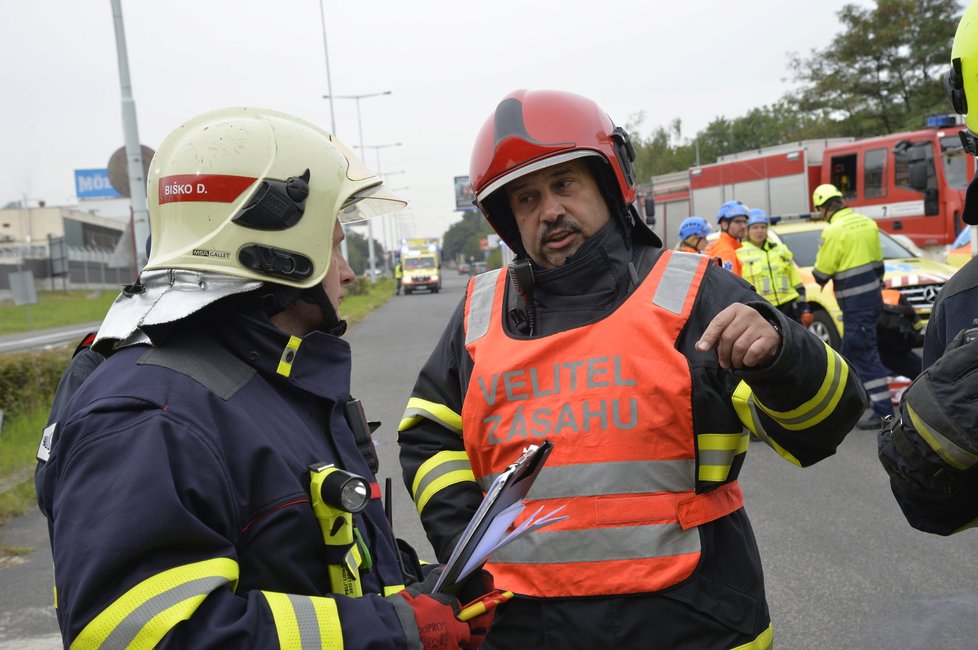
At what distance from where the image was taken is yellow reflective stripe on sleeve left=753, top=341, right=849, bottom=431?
1979mm

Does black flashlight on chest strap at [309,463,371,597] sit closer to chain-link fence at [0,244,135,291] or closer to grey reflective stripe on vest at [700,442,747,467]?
grey reflective stripe on vest at [700,442,747,467]

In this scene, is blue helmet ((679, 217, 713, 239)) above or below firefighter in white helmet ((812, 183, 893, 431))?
above

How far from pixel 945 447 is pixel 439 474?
1.22 meters

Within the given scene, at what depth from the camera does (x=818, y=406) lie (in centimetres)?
199

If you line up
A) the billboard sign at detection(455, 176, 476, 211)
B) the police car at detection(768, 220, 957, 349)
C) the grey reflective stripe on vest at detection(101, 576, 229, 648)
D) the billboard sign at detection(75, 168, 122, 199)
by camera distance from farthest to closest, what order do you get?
the billboard sign at detection(75, 168, 122, 199), the billboard sign at detection(455, 176, 476, 211), the police car at detection(768, 220, 957, 349), the grey reflective stripe on vest at detection(101, 576, 229, 648)

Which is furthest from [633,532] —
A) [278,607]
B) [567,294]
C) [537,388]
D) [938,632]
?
[938,632]

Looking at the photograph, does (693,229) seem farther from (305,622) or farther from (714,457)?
(305,622)

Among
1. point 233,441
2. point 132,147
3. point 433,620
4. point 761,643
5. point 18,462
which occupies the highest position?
point 132,147

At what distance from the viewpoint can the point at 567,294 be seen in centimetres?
237

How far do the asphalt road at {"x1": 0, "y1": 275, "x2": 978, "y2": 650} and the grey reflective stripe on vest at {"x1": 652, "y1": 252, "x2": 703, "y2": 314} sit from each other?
7.66ft

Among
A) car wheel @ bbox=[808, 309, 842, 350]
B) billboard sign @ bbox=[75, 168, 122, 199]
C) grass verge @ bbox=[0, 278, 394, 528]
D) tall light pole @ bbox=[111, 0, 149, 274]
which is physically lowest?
grass verge @ bbox=[0, 278, 394, 528]

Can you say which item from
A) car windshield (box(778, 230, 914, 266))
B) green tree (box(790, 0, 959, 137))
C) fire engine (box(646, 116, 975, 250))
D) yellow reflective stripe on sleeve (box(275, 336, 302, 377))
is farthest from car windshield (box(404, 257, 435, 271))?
yellow reflective stripe on sleeve (box(275, 336, 302, 377))

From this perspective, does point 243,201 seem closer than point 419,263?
Yes

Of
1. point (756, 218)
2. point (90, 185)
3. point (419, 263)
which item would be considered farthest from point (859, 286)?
point (90, 185)
